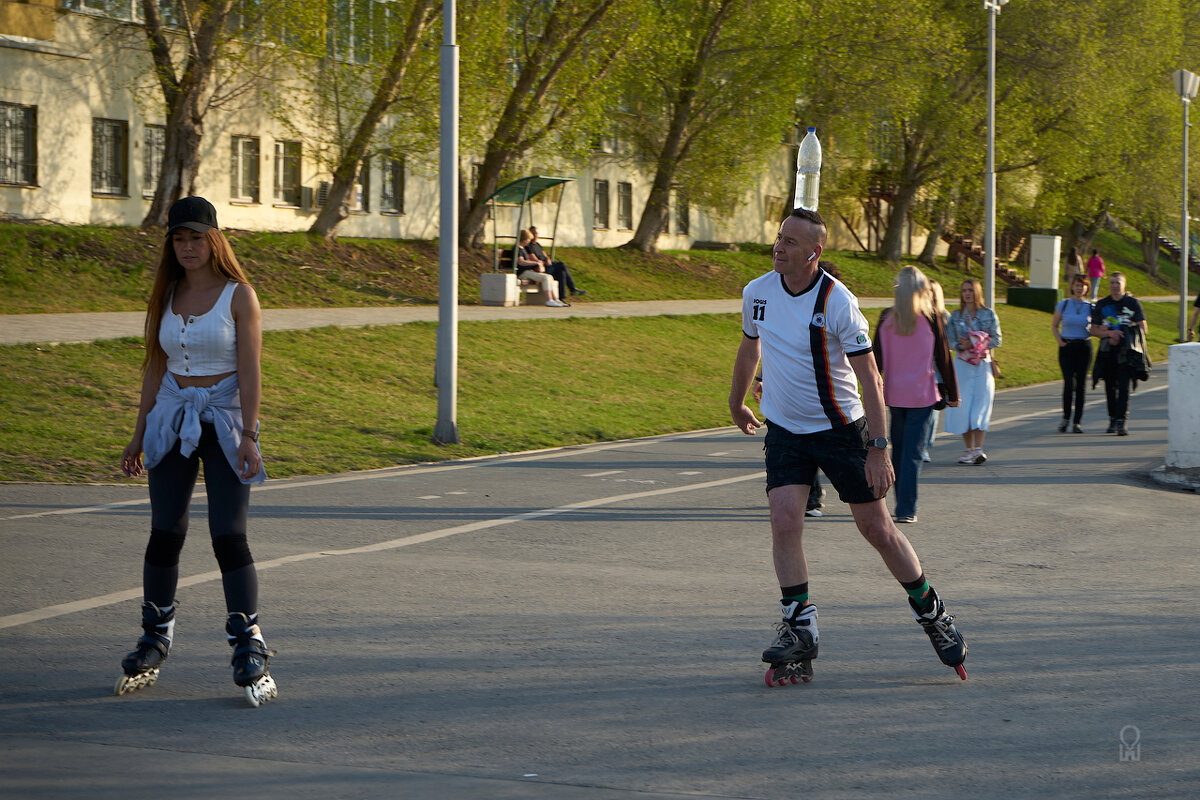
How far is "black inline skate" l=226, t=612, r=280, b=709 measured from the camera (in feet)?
17.7

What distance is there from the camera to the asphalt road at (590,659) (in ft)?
15.3

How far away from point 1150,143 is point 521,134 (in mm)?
30532

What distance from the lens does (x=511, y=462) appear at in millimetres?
13945

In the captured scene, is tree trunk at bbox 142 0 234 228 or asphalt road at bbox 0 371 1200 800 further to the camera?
tree trunk at bbox 142 0 234 228

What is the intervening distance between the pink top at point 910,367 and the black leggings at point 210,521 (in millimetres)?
6300

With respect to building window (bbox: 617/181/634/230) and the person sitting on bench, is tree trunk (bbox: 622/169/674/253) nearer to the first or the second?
building window (bbox: 617/181/634/230)

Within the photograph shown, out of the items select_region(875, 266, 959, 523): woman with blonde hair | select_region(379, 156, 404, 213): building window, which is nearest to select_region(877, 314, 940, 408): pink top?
select_region(875, 266, 959, 523): woman with blonde hair

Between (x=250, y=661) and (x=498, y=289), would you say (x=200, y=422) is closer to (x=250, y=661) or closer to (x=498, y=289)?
(x=250, y=661)

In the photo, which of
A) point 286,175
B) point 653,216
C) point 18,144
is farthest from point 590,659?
point 653,216

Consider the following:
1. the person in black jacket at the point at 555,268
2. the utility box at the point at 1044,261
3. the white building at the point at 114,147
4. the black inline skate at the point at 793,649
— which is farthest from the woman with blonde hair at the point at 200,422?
the utility box at the point at 1044,261

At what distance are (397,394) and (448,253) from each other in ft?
10.9

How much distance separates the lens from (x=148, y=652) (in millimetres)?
5594

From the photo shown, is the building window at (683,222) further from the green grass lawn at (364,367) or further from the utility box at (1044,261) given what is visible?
the green grass lawn at (364,367)

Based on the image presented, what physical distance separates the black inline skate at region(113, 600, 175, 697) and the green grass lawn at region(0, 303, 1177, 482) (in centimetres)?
656
